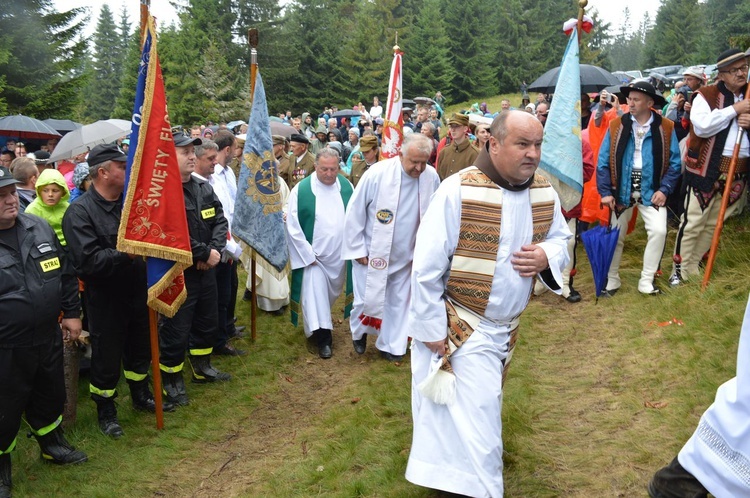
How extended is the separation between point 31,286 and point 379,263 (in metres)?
3.28

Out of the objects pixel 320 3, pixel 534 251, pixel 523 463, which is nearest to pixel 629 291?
pixel 523 463

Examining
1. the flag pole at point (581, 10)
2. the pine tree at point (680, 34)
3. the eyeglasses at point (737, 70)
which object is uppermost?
the pine tree at point (680, 34)

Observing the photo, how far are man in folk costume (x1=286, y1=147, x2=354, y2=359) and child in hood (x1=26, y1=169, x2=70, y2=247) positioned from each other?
228 centimetres

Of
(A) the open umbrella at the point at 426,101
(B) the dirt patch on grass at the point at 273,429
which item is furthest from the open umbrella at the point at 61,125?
(B) the dirt patch on grass at the point at 273,429

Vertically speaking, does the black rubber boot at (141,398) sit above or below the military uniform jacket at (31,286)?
below

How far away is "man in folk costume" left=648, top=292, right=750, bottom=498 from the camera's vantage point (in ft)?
9.50

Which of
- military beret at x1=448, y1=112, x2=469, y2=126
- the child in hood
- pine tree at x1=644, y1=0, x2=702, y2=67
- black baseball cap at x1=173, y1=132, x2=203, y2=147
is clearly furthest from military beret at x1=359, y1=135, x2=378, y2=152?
pine tree at x1=644, y1=0, x2=702, y2=67

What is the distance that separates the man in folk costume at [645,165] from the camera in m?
6.82

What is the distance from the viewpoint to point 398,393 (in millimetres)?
5730

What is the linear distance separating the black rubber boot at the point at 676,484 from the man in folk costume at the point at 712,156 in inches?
160

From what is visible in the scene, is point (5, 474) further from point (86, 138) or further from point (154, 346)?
point (86, 138)

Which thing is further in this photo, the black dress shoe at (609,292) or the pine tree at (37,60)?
the pine tree at (37,60)

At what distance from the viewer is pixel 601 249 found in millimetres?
7090

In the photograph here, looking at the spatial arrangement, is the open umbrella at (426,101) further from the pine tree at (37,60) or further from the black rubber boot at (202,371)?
the black rubber boot at (202,371)
